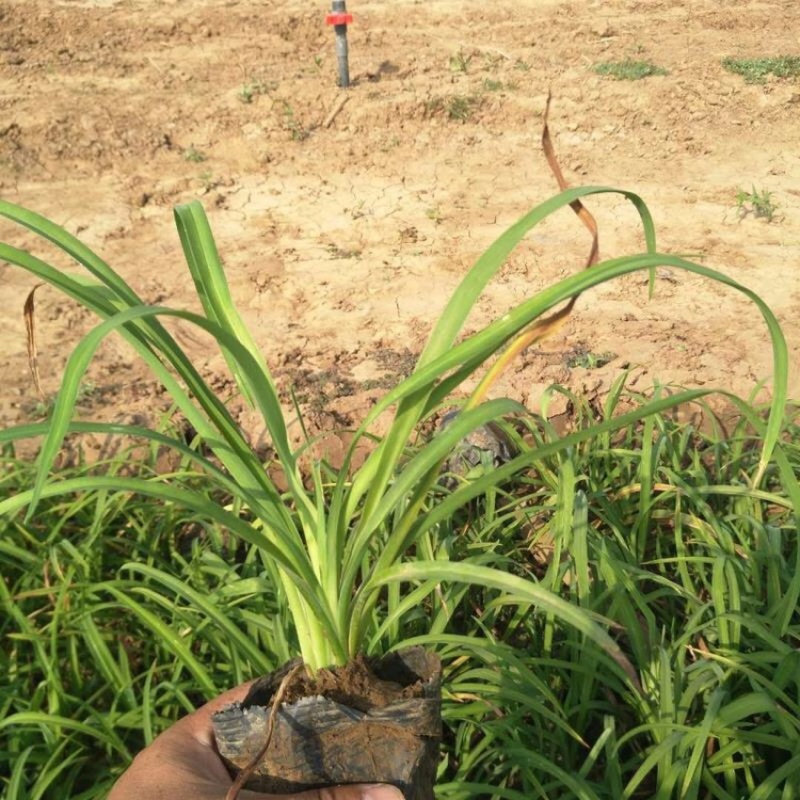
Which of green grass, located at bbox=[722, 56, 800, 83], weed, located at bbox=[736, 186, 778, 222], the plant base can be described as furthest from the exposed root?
green grass, located at bbox=[722, 56, 800, 83]

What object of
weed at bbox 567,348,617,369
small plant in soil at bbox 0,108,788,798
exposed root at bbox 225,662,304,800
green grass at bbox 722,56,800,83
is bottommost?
weed at bbox 567,348,617,369

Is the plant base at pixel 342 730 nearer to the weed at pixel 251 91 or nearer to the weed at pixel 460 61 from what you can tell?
the weed at pixel 251 91

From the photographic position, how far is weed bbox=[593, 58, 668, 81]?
5.82 metres

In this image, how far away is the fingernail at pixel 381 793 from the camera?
117 cm

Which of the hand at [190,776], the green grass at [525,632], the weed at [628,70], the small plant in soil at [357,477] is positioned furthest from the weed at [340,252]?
the hand at [190,776]

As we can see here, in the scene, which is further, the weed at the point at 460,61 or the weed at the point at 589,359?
the weed at the point at 460,61

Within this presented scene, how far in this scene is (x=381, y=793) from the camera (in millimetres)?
1176

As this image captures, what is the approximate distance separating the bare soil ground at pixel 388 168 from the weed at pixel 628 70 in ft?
0.27

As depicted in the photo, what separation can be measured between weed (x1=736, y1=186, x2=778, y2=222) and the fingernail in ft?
12.4

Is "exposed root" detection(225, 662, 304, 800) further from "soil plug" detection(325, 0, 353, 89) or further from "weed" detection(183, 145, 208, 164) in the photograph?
"soil plug" detection(325, 0, 353, 89)

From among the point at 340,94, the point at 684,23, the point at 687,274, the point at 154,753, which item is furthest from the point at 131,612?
the point at 684,23

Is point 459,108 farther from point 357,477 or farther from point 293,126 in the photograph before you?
point 357,477

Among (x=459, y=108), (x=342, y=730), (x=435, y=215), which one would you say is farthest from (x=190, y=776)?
(x=459, y=108)

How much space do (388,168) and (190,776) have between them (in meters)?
4.01
